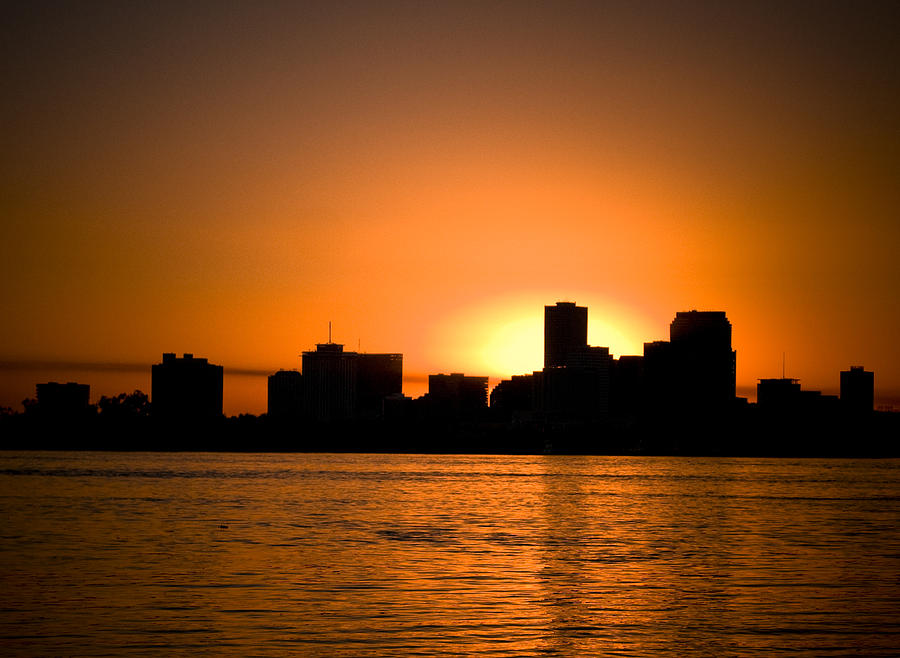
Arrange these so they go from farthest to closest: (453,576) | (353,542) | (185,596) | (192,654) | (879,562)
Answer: (353,542) → (879,562) → (453,576) → (185,596) → (192,654)

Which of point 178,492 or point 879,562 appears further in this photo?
point 178,492

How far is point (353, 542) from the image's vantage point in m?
66.9

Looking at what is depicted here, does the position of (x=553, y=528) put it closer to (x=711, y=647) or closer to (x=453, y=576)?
(x=453, y=576)

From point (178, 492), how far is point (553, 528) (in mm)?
65709

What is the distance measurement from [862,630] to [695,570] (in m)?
16.8

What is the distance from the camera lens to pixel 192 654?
1280 inches

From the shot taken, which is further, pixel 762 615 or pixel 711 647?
pixel 762 615

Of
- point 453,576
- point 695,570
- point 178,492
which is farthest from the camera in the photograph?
point 178,492

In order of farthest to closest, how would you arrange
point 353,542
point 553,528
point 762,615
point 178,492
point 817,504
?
1. point 178,492
2. point 817,504
3. point 553,528
4. point 353,542
5. point 762,615

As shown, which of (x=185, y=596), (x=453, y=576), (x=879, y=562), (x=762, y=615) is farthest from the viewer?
(x=879, y=562)

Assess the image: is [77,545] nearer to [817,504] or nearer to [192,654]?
[192,654]

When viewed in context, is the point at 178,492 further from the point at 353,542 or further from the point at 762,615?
the point at 762,615

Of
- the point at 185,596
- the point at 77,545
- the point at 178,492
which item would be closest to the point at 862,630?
the point at 185,596

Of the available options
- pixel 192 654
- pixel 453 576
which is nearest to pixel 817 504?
pixel 453 576
